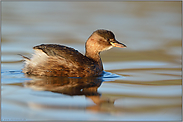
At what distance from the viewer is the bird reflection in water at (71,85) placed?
6.02 m

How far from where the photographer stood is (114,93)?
20.5 ft

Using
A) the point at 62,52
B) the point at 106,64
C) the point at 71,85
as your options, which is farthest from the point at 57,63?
the point at 106,64

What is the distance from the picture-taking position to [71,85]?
6.61 meters

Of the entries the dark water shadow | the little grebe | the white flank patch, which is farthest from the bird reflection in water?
the white flank patch

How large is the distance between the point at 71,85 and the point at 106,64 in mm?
2385

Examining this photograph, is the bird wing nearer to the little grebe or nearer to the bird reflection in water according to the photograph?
the little grebe

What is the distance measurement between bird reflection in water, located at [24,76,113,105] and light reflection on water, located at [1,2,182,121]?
0.7 inches

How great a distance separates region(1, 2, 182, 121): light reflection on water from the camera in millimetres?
5328

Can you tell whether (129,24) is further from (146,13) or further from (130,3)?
(130,3)

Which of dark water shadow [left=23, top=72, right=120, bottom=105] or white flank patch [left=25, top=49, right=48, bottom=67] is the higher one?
white flank patch [left=25, top=49, right=48, bottom=67]

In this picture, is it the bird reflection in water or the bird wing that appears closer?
the bird reflection in water

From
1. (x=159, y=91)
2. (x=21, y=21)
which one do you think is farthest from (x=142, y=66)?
(x=21, y=21)

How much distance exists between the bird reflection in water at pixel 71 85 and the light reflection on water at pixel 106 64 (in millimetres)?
17

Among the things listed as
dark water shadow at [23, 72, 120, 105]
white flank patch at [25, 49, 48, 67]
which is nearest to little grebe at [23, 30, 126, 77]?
white flank patch at [25, 49, 48, 67]
